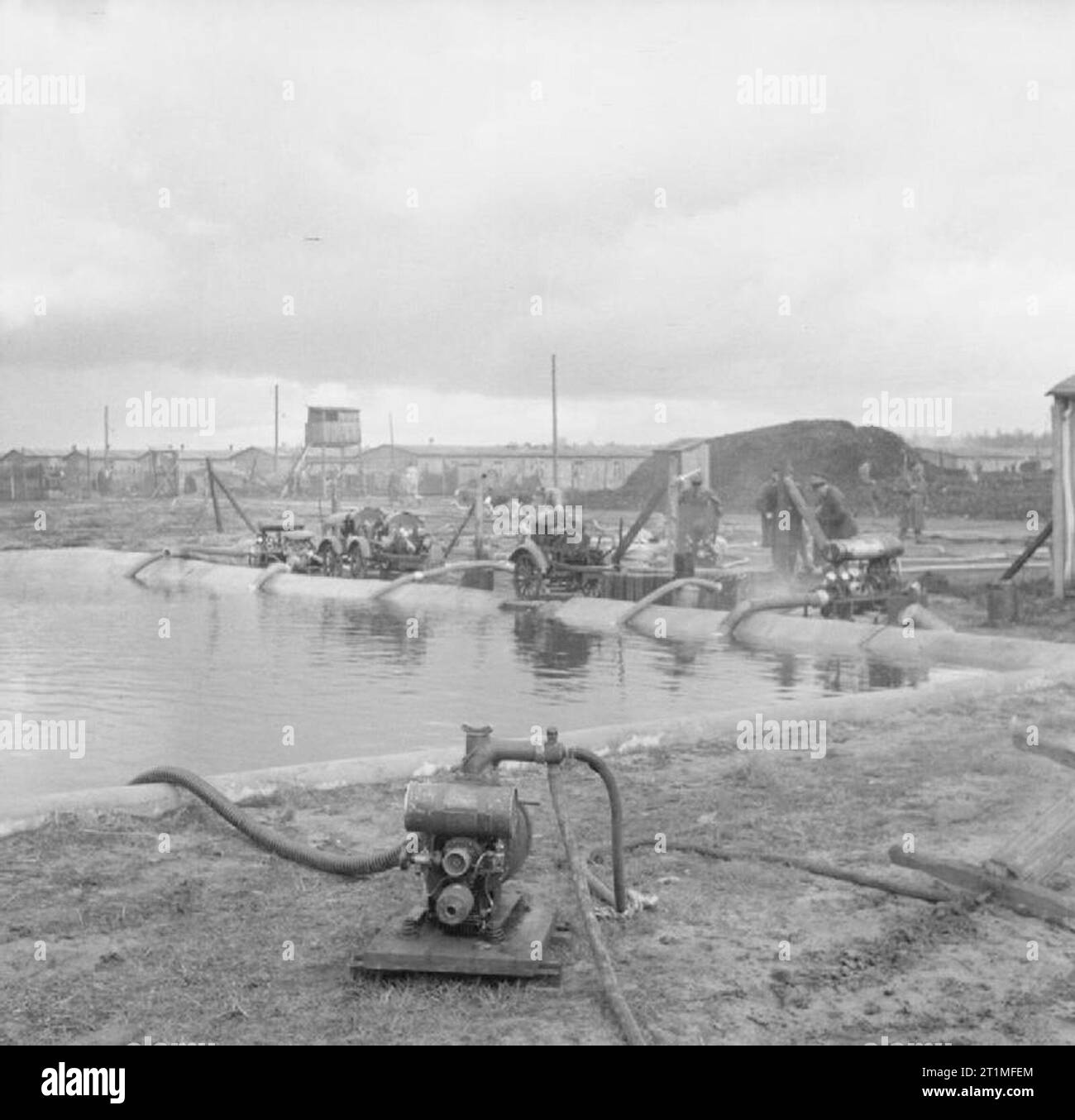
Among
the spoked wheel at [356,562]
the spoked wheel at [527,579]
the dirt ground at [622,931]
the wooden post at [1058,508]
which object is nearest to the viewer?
the dirt ground at [622,931]

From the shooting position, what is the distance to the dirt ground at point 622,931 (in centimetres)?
423

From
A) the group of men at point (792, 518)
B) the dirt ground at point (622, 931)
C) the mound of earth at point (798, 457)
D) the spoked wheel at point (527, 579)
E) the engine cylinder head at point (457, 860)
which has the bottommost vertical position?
the dirt ground at point (622, 931)

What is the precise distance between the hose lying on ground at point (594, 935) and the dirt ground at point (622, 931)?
71 mm

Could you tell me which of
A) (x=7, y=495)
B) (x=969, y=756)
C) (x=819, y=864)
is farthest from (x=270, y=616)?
(x=7, y=495)

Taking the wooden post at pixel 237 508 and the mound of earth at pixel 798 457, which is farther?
the mound of earth at pixel 798 457

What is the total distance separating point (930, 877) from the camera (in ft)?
18.5

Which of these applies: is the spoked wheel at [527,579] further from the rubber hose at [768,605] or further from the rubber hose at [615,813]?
the rubber hose at [615,813]

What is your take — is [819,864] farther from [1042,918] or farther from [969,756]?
[969,756]

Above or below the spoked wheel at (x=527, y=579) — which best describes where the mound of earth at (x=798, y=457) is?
above

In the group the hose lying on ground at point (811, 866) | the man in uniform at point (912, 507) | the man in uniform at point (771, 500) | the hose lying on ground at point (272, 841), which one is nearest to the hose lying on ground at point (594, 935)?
the hose lying on ground at point (272, 841)

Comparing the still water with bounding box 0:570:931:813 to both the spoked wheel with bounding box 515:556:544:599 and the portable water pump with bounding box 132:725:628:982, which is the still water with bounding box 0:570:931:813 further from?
the portable water pump with bounding box 132:725:628:982

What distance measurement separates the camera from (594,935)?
14.8ft

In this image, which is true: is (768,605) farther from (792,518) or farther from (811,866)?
(811,866)
